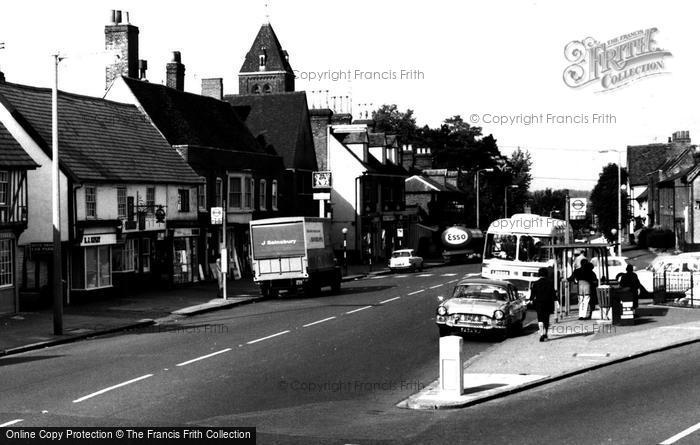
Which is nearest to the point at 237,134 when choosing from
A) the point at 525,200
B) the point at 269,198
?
the point at 269,198

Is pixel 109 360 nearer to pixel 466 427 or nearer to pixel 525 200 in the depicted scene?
Answer: pixel 466 427

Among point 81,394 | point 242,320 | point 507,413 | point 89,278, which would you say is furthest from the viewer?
point 89,278

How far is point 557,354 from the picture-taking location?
21.9 meters

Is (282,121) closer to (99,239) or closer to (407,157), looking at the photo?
(99,239)

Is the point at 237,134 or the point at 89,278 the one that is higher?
the point at 237,134

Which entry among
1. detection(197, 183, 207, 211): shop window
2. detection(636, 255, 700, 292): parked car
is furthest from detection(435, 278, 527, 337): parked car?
detection(197, 183, 207, 211): shop window

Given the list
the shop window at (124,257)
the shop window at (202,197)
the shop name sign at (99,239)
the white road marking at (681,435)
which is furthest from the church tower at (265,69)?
the white road marking at (681,435)

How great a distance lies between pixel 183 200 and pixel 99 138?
6310mm

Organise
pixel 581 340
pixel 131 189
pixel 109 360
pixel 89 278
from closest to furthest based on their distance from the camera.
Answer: pixel 109 360 < pixel 581 340 < pixel 89 278 < pixel 131 189

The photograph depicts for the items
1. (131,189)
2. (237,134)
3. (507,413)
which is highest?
(237,134)

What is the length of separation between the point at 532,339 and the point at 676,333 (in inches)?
151

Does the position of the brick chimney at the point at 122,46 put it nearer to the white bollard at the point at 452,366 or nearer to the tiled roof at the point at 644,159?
the white bollard at the point at 452,366

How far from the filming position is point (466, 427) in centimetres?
1426

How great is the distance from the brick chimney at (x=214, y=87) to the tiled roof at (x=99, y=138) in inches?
651
